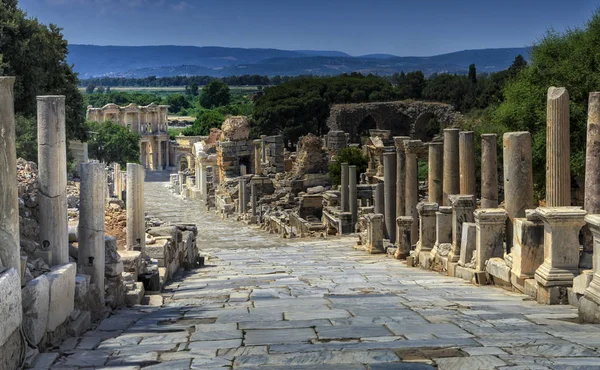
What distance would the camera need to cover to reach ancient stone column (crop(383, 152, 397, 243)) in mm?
22531

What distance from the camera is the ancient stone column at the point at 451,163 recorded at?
17.0m

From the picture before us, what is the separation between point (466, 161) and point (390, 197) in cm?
693

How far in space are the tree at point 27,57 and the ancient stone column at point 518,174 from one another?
52.9 ft

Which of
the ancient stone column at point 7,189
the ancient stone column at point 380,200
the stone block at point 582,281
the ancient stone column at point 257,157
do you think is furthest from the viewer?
the ancient stone column at point 257,157

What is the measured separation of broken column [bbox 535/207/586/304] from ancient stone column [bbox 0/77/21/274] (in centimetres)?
608

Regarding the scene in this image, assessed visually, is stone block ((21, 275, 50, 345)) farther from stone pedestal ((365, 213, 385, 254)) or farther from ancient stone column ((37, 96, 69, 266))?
stone pedestal ((365, 213, 385, 254))

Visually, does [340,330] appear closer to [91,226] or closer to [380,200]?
[91,226]

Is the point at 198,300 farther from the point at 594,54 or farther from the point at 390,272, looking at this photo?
the point at 594,54

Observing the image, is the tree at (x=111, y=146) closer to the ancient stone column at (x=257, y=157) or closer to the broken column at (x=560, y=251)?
the ancient stone column at (x=257, y=157)

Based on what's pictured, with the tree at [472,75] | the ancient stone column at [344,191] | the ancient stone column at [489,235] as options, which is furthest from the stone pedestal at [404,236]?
the tree at [472,75]

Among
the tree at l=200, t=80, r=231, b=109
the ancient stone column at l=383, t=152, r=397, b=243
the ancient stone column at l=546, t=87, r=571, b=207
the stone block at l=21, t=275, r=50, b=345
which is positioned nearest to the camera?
the stone block at l=21, t=275, r=50, b=345

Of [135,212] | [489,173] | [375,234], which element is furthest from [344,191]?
[135,212]

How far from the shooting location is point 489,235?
1261 cm

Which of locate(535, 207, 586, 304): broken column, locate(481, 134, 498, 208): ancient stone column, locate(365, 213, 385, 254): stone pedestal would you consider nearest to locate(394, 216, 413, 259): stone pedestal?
locate(365, 213, 385, 254): stone pedestal
